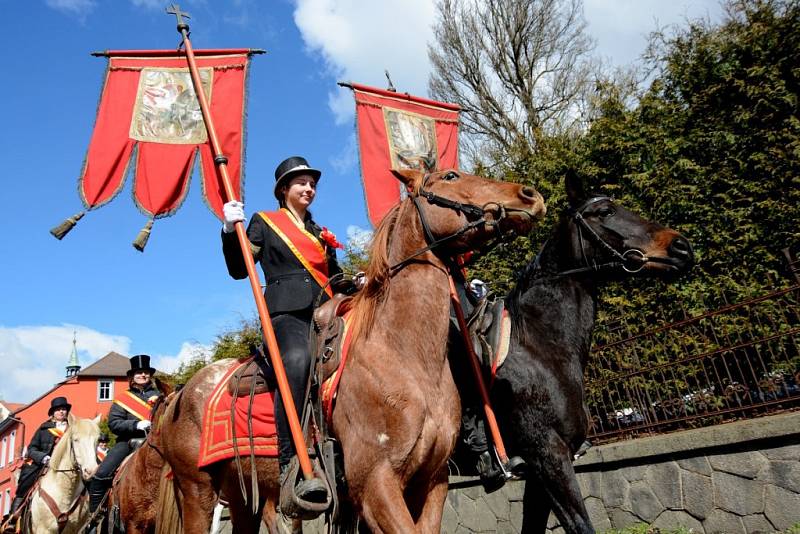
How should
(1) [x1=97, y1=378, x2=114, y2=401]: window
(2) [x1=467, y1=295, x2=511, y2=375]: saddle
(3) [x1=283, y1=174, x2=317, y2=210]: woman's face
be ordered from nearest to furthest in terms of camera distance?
(3) [x1=283, y1=174, x2=317, y2=210]: woman's face, (2) [x1=467, y1=295, x2=511, y2=375]: saddle, (1) [x1=97, y1=378, x2=114, y2=401]: window

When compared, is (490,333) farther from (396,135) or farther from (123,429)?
(123,429)

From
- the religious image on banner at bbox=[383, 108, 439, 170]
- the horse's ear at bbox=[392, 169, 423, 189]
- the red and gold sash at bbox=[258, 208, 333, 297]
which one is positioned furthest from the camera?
the religious image on banner at bbox=[383, 108, 439, 170]

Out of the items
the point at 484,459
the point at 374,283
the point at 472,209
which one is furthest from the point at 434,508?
the point at 472,209

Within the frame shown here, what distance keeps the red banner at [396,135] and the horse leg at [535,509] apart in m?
A: 3.23

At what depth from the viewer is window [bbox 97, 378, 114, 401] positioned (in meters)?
65.1

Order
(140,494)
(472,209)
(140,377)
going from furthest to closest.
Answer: (140,377) → (140,494) → (472,209)

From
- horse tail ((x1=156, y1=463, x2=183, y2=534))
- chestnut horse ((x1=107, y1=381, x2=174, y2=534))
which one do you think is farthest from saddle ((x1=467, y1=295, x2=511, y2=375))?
chestnut horse ((x1=107, y1=381, x2=174, y2=534))

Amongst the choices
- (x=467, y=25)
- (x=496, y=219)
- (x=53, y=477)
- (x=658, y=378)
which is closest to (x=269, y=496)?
(x=496, y=219)

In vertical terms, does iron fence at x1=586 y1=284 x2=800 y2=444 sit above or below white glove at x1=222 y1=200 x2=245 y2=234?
below

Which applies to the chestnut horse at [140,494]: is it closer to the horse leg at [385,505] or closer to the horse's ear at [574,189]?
the horse leg at [385,505]

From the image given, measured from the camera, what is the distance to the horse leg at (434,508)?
3404 mm

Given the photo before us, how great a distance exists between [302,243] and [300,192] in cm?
43

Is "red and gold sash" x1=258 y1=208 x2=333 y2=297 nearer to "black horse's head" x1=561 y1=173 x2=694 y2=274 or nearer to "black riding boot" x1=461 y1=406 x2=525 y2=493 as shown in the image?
"black riding boot" x1=461 y1=406 x2=525 y2=493

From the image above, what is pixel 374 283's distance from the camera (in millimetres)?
3801
